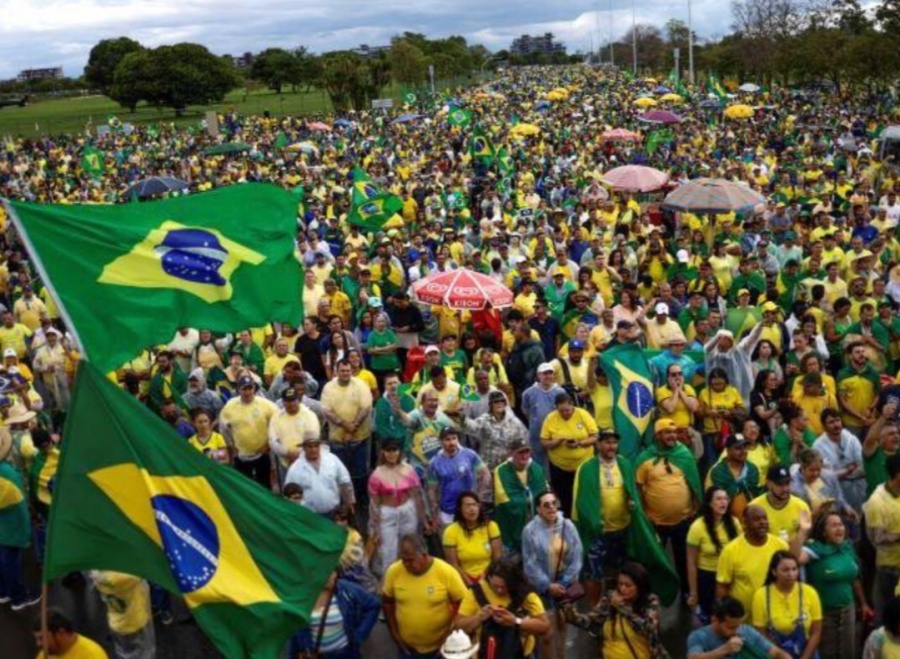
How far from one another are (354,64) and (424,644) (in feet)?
191

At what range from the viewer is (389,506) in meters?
6.73

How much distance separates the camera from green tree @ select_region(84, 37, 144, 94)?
99.0 metres

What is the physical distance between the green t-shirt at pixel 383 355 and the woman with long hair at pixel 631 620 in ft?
16.6

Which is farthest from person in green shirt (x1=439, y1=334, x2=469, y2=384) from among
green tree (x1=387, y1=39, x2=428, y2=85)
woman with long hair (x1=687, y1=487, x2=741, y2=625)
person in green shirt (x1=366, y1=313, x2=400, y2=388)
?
green tree (x1=387, y1=39, x2=428, y2=85)

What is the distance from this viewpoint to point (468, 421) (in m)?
7.83

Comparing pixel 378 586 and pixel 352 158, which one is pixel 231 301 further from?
pixel 352 158

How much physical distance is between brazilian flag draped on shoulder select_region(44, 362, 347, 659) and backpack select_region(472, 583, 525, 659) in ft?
4.07

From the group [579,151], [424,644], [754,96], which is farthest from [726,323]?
[754,96]

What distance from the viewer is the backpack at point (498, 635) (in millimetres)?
5438

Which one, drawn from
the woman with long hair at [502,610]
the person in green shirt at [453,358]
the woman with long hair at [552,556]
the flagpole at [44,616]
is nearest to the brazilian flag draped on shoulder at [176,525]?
the flagpole at [44,616]

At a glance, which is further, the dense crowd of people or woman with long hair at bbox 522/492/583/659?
woman with long hair at bbox 522/492/583/659

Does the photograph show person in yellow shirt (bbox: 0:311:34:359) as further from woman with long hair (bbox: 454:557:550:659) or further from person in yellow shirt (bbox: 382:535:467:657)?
woman with long hair (bbox: 454:557:550:659)

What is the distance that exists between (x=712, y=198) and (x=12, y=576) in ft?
31.7

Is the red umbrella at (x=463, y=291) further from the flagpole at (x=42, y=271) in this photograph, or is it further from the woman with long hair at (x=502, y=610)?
the flagpole at (x=42, y=271)
